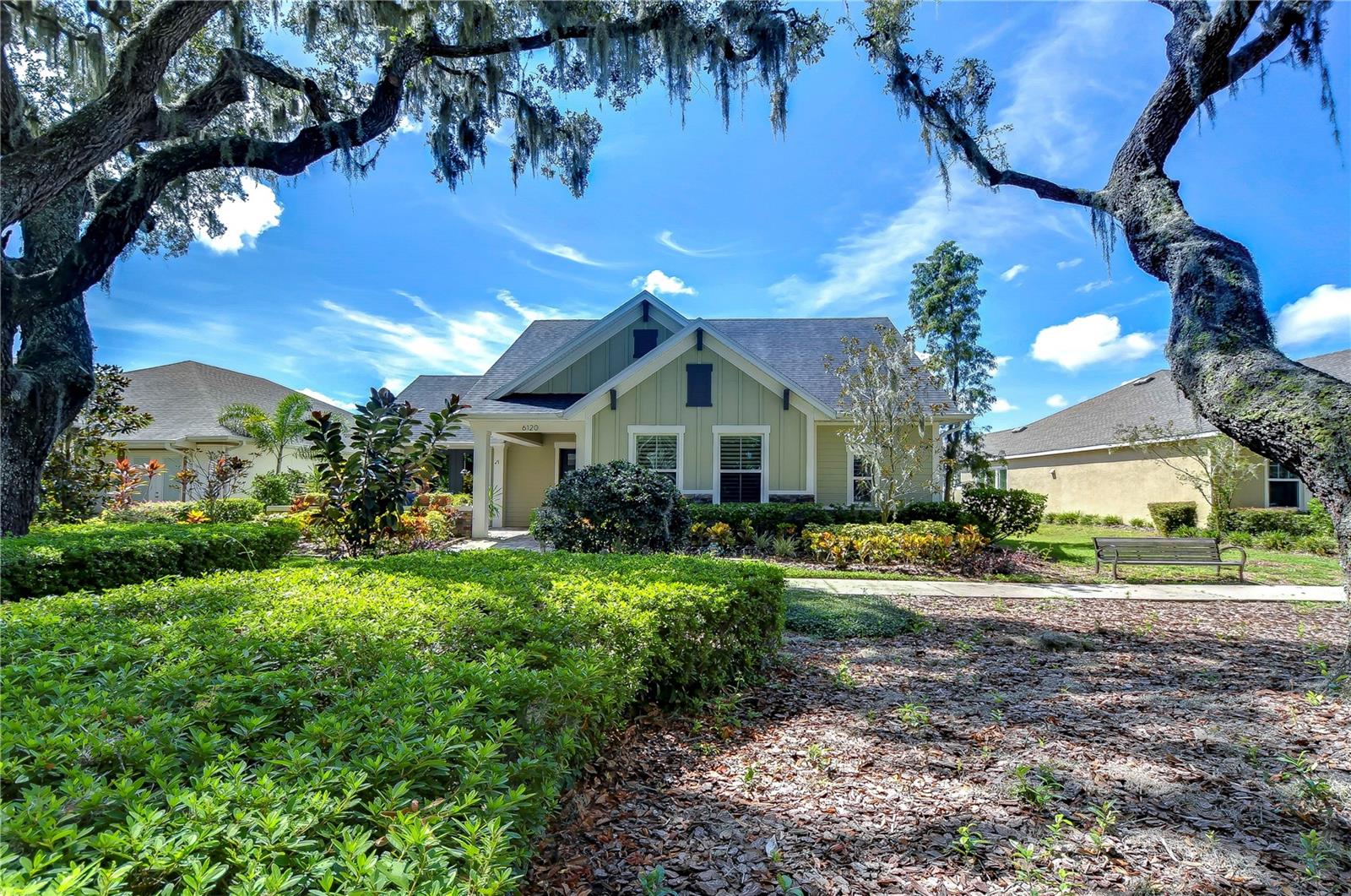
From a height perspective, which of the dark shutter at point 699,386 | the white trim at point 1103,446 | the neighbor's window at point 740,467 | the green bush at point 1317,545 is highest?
the dark shutter at point 699,386

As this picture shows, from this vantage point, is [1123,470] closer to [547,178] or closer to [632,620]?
[547,178]

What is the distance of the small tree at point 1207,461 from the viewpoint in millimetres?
15219

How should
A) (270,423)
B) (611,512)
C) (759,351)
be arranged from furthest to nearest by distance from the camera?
1. (270,423)
2. (759,351)
3. (611,512)

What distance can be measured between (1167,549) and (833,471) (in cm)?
636

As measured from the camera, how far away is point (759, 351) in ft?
56.7

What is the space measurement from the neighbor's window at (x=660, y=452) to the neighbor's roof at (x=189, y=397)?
52.0 ft

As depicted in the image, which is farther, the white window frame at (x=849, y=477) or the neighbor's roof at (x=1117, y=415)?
the neighbor's roof at (x=1117, y=415)

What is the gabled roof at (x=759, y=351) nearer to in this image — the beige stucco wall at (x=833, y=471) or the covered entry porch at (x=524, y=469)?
the beige stucco wall at (x=833, y=471)

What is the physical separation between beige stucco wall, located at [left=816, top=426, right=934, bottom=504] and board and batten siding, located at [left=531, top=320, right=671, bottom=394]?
204 inches

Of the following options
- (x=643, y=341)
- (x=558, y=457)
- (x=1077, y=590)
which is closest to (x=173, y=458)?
(x=558, y=457)

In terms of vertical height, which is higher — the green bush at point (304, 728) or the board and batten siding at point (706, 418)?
the board and batten siding at point (706, 418)

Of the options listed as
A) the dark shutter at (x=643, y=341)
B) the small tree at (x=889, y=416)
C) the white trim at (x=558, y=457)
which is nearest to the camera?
the small tree at (x=889, y=416)

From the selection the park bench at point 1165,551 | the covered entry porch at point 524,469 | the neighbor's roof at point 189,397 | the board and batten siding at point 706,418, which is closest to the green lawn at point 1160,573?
→ the park bench at point 1165,551

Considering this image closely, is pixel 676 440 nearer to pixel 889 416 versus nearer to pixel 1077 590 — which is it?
pixel 889 416
